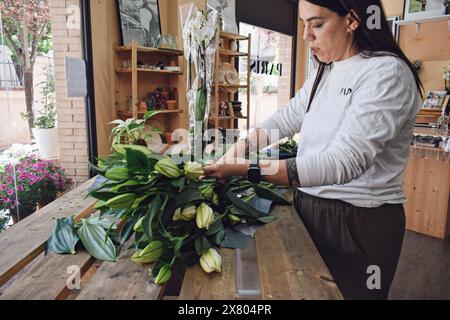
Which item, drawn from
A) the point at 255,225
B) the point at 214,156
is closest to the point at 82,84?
the point at 214,156

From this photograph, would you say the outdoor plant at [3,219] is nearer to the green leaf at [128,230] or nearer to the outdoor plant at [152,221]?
the outdoor plant at [152,221]

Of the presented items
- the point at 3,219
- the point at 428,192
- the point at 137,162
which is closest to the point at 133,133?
the point at 137,162

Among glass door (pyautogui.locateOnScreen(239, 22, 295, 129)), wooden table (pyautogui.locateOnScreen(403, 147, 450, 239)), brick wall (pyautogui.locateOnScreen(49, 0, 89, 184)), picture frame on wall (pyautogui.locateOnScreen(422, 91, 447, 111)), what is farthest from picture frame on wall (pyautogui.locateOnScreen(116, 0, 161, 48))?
picture frame on wall (pyautogui.locateOnScreen(422, 91, 447, 111))

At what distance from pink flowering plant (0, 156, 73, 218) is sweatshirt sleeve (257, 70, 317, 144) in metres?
1.60

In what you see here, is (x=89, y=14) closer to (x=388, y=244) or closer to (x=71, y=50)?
(x=71, y=50)

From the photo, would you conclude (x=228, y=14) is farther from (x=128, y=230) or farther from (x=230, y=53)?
(x=128, y=230)

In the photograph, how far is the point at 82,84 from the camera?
9.89 feet

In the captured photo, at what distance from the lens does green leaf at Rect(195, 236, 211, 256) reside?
94 cm

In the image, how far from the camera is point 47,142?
9.46ft

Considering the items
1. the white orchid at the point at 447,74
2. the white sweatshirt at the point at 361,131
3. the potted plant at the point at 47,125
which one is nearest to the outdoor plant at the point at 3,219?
the potted plant at the point at 47,125

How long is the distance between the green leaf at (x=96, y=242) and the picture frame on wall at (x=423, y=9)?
4.60 meters

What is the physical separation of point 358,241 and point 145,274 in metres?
0.63

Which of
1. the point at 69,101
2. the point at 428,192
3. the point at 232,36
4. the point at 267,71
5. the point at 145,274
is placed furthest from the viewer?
the point at 267,71

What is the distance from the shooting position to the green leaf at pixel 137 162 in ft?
3.22
